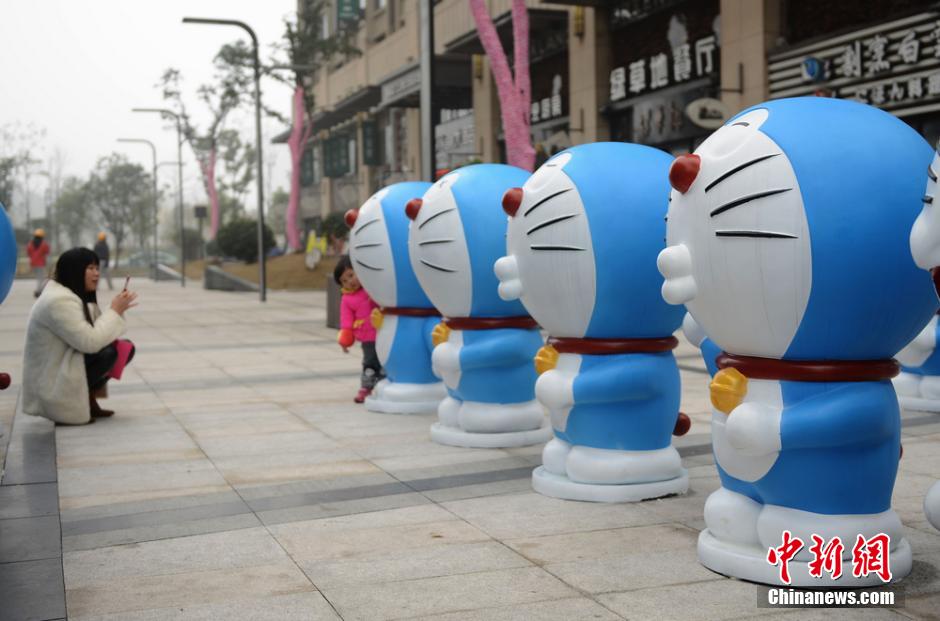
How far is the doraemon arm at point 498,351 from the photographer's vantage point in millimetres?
7270

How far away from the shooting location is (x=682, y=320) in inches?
239

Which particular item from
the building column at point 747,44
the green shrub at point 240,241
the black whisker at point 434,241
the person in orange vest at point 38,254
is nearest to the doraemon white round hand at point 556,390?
the black whisker at point 434,241

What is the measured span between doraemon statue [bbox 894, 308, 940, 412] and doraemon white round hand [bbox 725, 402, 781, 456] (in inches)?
183

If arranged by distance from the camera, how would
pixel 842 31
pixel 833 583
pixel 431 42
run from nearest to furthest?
pixel 833 583 → pixel 431 42 → pixel 842 31

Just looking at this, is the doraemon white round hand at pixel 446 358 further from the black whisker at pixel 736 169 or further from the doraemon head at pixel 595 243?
the black whisker at pixel 736 169

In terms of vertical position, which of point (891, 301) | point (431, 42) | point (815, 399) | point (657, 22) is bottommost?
point (815, 399)

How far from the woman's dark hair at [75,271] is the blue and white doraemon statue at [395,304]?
2067 millimetres

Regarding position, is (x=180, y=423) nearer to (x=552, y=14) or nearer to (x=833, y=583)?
(x=833, y=583)

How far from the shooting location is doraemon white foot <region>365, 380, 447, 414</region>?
883 centimetres

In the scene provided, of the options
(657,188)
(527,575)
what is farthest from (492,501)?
(657,188)

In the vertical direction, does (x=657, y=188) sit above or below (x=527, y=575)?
above

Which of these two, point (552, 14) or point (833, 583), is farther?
point (552, 14)

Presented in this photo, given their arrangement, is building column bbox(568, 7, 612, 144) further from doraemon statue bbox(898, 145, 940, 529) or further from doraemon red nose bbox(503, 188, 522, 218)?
doraemon statue bbox(898, 145, 940, 529)

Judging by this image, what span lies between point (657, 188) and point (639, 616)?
2597 mm
